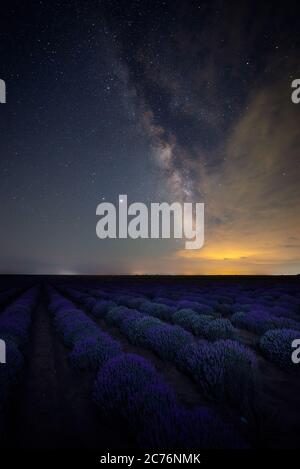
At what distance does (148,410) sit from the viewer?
8.25 ft

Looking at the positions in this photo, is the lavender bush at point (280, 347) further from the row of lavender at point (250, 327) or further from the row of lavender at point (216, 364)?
the row of lavender at point (216, 364)

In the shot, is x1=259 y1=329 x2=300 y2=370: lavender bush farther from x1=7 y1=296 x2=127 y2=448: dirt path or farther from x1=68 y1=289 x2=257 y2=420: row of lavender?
x1=7 y1=296 x2=127 y2=448: dirt path

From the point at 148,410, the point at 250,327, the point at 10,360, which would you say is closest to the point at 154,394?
the point at 148,410

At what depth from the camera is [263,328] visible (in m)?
6.91

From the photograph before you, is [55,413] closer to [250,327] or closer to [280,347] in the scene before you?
[280,347]

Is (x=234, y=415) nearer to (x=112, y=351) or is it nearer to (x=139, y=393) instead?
(x=139, y=393)

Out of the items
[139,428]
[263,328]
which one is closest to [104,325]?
[263,328]

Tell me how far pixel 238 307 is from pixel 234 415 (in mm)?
7337

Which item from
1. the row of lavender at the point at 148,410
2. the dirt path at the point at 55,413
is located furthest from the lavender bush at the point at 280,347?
the dirt path at the point at 55,413

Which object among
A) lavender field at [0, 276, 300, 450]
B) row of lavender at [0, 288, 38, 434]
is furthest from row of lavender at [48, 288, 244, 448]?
row of lavender at [0, 288, 38, 434]

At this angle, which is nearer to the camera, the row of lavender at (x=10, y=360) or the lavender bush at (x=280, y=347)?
the row of lavender at (x=10, y=360)

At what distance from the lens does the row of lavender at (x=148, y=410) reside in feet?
6.91

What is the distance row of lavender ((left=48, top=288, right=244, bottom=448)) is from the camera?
211cm
